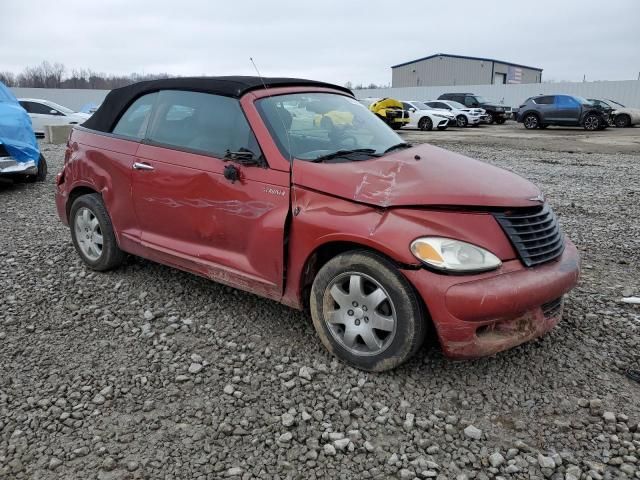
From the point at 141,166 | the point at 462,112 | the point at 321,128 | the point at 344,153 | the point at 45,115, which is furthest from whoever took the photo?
the point at 462,112

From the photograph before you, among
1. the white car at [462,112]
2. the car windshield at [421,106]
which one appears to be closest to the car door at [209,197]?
the car windshield at [421,106]

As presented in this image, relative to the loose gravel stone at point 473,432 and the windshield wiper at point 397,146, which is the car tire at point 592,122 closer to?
the windshield wiper at point 397,146

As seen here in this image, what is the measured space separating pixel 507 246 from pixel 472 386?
83 centimetres

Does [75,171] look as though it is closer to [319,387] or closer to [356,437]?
[319,387]

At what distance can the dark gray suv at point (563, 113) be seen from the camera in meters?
24.0

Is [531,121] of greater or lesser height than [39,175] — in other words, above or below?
above

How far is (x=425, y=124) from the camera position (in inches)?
1032

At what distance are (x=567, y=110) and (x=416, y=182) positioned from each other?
24464 mm

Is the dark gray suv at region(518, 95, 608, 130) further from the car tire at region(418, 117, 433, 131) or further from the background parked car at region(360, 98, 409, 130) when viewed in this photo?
the background parked car at region(360, 98, 409, 130)

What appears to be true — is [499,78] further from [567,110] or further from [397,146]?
[397,146]

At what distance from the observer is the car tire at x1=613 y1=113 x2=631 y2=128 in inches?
1021

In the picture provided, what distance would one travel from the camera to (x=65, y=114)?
20.4m

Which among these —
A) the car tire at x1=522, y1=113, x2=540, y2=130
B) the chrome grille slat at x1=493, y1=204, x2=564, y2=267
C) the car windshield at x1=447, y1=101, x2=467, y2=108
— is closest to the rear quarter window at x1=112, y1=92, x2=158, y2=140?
the chrome grille slat at x1=493, y1=204, x2=564, y2=267

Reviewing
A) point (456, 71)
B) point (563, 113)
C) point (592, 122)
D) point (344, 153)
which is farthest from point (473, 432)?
point (456, 71)
